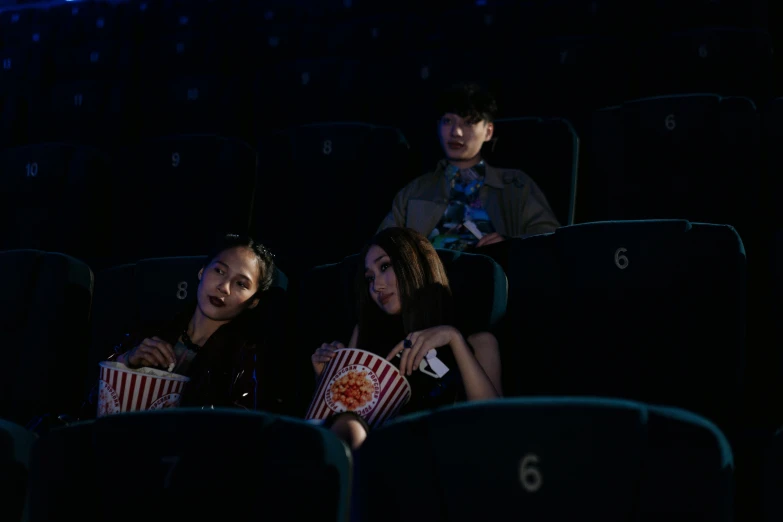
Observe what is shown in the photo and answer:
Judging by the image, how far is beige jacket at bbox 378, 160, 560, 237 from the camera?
942mm

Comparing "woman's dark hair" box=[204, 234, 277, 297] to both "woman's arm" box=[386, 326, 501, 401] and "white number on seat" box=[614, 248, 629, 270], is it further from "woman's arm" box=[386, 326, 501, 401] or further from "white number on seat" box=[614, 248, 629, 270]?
"white number on seat" box=[614, 248, 629, 270]

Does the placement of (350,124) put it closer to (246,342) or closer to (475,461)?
(246,342)

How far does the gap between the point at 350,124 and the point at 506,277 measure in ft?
1.25

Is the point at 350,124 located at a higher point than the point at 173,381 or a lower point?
higher

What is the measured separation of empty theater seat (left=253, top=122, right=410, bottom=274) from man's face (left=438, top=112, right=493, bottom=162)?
9 centimetres

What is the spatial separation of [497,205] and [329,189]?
209 mm

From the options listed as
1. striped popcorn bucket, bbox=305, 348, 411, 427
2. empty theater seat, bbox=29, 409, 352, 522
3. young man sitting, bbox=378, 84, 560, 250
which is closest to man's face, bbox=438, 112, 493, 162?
young man sitting, bbox=378, 84, 560, 250

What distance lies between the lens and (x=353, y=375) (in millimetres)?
581

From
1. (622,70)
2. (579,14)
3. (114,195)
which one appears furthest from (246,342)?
(579,14)

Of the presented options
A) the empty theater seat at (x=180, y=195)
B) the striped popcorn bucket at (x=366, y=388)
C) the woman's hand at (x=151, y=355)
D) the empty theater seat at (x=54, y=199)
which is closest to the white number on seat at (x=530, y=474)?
the striped popcorn bucket at (x=366, y=388)

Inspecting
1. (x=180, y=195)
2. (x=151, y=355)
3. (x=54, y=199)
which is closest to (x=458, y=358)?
(x=151, y=355)

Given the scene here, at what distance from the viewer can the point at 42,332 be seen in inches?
31.4

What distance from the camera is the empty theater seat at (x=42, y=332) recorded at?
778 mm

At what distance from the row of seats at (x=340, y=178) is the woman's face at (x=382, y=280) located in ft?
0.81
